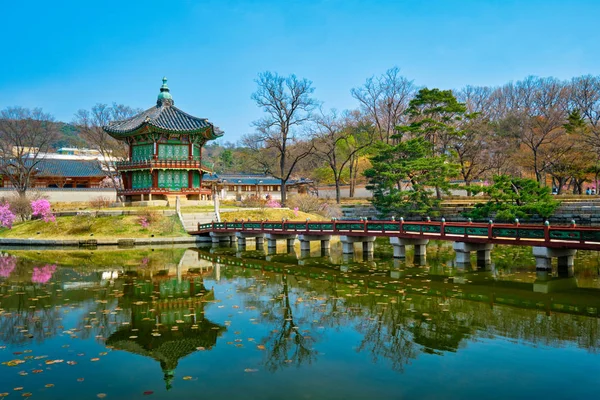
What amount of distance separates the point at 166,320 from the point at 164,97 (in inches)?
1608

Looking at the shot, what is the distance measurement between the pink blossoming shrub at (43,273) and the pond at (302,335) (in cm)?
30

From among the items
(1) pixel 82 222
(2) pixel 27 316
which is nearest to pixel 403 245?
(2) pixel 27 316

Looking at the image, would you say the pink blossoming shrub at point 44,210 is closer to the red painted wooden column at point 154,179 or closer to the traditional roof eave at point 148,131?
the red painted wooden column at point 154,179

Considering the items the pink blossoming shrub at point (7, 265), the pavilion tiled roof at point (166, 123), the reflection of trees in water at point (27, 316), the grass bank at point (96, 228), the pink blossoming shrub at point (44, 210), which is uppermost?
the pavilion tiled roof at point (166, 123)

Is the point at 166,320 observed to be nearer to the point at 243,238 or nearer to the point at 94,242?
the point at 243,238

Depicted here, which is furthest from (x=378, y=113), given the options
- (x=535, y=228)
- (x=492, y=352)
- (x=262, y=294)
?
(x=492, y=352)

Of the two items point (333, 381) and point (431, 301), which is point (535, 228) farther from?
point (333, 381)

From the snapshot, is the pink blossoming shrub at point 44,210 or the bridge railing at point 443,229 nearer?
the bridge railing at point 443,229

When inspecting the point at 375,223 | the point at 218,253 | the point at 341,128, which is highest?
the point at 341,128

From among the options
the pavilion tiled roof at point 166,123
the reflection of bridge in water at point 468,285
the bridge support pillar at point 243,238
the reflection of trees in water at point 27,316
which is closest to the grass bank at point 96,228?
the bridge support pillar at point 243,238

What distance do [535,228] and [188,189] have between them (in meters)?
33.3

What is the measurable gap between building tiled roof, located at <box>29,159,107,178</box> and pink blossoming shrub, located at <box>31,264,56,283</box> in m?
37.2

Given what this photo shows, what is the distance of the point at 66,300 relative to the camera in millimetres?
14352

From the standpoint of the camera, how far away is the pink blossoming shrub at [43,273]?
18.2m
